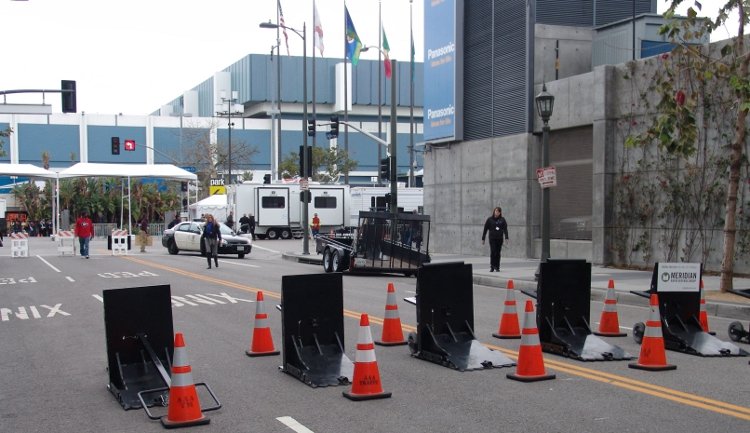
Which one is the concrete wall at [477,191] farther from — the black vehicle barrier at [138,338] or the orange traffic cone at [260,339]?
the black vehicle barrier at [138,338]

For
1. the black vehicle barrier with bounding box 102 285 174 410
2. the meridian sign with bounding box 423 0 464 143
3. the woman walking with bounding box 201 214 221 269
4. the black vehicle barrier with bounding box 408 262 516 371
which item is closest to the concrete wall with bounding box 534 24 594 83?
the meridian sign with bounding box 423 0 464 143

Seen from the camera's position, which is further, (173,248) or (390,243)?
(173,248)

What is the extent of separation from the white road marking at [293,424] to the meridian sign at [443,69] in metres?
25.2

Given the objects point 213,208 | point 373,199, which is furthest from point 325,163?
point 373,199

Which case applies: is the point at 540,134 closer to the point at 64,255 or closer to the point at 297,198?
the point at 64,255

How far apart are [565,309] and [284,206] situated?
4232 centimetres

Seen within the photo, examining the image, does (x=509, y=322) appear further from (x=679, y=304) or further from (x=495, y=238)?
(x=495, y=238)

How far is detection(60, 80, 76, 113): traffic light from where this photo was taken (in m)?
31.1

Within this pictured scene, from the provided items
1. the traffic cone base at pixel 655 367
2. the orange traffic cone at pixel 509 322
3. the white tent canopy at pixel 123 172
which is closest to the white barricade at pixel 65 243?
the white tent canopy at pixel 123 172

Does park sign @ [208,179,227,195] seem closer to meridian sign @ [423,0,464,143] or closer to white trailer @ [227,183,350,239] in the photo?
white trailer @ [227,183,350,239]

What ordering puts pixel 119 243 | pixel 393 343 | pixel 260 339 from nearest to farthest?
pixel 260 339
pixel 393 343
pixel 119 243

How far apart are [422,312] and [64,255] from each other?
100ft

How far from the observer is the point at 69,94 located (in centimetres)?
3112

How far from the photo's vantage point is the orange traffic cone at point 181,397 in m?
7.20
